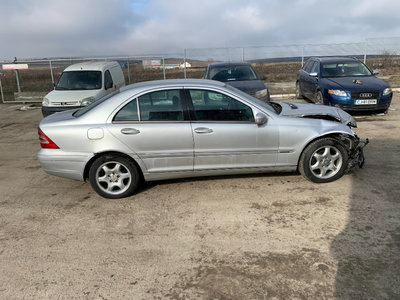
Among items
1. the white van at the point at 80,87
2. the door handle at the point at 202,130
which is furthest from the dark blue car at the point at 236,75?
the door handle at the point at 202,130

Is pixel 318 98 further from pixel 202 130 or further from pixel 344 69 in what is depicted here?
pixel 202 130

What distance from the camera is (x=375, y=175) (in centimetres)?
498

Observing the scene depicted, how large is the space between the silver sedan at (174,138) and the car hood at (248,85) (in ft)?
12.8

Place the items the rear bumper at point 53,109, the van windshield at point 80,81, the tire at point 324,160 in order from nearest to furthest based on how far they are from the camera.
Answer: the tire at point 324,160 → the rear bumper at point 53,109 → the van windshield at point 80,81

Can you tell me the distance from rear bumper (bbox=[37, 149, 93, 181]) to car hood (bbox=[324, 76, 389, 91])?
24.3ft

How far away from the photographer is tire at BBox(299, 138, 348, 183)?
15.3ft

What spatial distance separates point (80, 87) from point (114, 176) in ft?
22.0

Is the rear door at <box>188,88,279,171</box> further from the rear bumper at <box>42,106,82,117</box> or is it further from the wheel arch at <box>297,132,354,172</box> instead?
the rear bumper at <box>42,106,82,117</box>

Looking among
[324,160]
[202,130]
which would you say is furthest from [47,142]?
[324,160]

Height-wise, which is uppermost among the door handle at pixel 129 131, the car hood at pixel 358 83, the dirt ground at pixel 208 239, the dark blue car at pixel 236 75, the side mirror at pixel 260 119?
the dark blue car at pixel 236 75

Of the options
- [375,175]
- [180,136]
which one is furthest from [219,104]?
[375,175]

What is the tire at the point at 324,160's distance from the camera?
4.68 meters

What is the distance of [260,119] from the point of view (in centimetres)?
447

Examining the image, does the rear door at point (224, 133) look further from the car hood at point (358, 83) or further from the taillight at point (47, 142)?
the car hood at point (358, 83)
